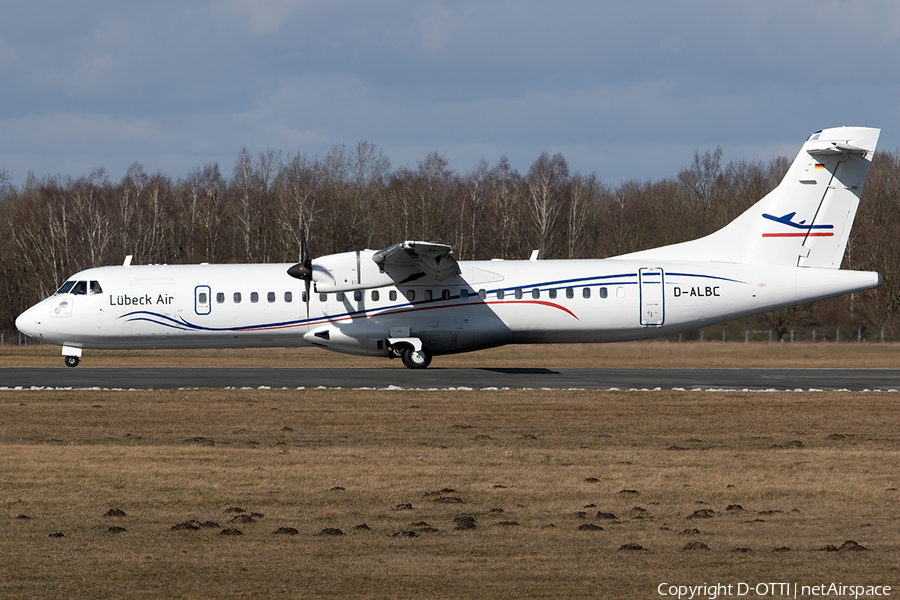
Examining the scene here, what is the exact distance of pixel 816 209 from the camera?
27703 mm

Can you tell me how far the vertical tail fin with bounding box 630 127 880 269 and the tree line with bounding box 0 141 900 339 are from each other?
82.3ft

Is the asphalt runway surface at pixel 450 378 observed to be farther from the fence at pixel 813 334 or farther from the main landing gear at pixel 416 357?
the fence at pixel 813 334

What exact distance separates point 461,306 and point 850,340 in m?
19.8

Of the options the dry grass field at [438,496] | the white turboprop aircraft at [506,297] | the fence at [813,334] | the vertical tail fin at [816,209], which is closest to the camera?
the dry grass field at [438,496]

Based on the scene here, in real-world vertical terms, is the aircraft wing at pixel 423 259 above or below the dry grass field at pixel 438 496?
above

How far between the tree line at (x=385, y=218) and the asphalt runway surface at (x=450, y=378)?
27.5 m

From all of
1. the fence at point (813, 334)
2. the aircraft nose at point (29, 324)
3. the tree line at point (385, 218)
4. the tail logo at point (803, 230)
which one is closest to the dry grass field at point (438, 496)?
the aircraft nose at point (29, 324)

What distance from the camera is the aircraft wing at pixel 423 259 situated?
25516mm

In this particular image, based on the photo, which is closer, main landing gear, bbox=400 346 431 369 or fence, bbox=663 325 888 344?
main landing gear, bbox=400 346 431 369

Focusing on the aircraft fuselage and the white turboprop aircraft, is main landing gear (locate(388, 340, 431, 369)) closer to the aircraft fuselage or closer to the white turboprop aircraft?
the white turboprop aircraft

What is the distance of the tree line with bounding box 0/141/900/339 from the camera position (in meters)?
60.6

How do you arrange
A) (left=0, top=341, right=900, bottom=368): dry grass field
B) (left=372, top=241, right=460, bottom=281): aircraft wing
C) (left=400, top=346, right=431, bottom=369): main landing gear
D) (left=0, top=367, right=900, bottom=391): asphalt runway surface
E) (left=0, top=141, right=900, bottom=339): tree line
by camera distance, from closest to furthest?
(left=0, top=367, right=900, bottom=391): asphalt runway surface
(left=372, top=241, right=460, bottom=281): aircraft wing
(left=400, top=346, right=431, bottom=369): main landing gear
(left=0, top=341, right=900, bottom=368): dry grass field
(left=0, top=141, right=900, bottom=339): tree line

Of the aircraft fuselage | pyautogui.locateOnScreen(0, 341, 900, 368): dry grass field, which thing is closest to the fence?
pyautogui.locateOnScreen(0, 341, 900, 368): dry grass field

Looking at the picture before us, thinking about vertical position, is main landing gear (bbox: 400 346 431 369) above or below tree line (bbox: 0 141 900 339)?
below
